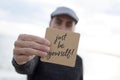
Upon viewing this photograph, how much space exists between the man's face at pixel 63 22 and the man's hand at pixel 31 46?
0.72 metres

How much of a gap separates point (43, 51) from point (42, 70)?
72 centimetres

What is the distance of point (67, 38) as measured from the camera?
8.29 ft

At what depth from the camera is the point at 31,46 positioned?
250cm

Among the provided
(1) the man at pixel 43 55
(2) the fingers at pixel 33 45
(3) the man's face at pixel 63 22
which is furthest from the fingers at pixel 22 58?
(3) the man's face at pixel 63 22

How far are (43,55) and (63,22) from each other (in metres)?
0.81

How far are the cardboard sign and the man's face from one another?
701 millimetres

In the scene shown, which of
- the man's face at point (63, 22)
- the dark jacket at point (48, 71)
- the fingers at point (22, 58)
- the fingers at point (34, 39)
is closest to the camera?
the fingers at point (34, 39)

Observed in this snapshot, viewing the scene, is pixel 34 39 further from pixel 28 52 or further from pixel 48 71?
pixel 48 71

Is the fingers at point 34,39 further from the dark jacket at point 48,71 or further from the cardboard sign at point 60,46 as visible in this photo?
the dark jacket at point 48,71

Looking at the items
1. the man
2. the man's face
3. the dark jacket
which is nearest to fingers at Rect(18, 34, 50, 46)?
the man

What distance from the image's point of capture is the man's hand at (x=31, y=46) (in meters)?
2.48

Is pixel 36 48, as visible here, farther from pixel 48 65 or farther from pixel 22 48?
pixel 48 65

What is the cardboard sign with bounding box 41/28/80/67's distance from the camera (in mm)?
2500

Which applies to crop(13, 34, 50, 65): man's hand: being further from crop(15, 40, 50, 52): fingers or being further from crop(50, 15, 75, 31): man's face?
crop(50, 15, 75, 31): man's face
